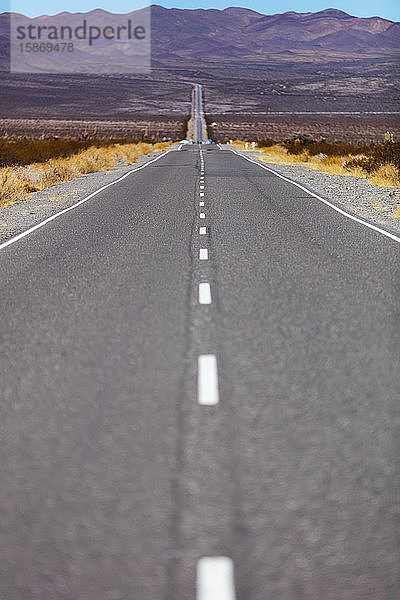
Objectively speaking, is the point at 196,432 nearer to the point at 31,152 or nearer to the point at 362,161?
the point at 362,161

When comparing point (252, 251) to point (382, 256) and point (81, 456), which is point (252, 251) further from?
point (81, 456)

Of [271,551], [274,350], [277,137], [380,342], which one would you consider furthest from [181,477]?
[277,137]

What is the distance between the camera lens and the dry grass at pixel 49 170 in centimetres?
2216

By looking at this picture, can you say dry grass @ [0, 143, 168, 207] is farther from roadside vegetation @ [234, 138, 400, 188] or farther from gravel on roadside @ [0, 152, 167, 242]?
roadside vegetation @ [234, 138, 400, 188]

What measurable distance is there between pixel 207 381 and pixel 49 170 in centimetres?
2550

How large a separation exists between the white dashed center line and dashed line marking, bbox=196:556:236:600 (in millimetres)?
1836

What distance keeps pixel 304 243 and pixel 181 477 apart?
8522 mm

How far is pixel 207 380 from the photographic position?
17.6 ft

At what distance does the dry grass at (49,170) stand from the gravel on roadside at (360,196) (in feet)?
29.8

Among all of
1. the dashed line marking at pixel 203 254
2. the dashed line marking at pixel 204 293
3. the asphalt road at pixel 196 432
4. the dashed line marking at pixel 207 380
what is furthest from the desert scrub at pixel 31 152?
the dashed line marking at pixel 207 380

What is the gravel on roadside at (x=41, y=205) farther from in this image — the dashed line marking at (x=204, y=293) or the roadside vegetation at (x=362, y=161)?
the roadside vegetation at (x=362, y=161)

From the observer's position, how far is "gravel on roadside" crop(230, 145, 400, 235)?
15992 mm

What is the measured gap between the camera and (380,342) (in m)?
6.36

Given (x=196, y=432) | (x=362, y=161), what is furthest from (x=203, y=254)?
(x=362, y=161)
